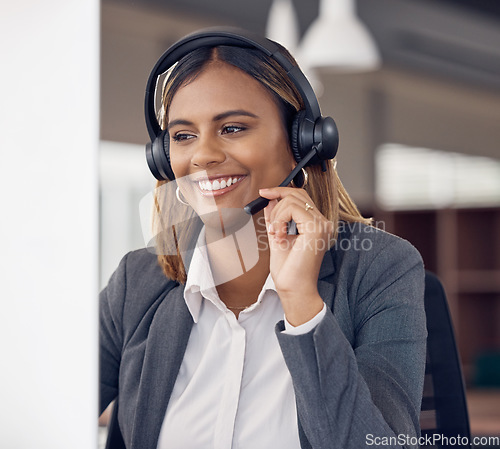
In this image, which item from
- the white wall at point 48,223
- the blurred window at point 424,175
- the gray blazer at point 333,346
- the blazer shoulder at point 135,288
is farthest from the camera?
the blurred window at point 424,175

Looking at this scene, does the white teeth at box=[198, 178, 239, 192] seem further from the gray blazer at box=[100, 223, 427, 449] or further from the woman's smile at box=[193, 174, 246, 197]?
the gray blazer at box=[100, 223, 427, 449]

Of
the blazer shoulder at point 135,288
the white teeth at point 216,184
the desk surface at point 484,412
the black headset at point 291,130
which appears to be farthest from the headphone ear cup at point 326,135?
the desk surface at point 484,412

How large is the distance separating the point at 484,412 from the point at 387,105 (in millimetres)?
664

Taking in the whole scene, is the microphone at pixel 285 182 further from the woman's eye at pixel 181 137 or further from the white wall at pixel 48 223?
the white wall at pixel 48 223

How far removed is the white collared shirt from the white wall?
249 mm

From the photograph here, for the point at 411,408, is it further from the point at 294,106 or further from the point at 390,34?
the point at 390,34

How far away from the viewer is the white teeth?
0.77 m

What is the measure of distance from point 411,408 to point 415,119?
1.36 feet

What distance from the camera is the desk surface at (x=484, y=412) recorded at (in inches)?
38.0

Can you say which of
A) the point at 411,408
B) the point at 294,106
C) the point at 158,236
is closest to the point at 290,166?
the point at 294,106

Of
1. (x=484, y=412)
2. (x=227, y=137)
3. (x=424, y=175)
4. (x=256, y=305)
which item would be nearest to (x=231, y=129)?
(x=227, y=137)

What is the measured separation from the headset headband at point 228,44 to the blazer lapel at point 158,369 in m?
0.24

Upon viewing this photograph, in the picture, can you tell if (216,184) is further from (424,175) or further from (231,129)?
(424,175)

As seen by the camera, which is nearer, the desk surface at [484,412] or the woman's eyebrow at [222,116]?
the woman's eyebrow at [222,116]
